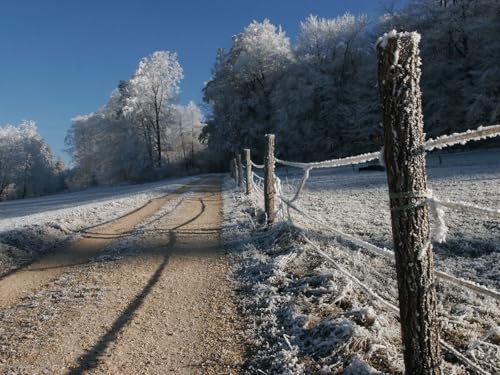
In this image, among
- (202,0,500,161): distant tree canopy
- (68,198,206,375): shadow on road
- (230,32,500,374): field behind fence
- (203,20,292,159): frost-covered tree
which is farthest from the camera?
(203,20,292,159): frost-covered tree

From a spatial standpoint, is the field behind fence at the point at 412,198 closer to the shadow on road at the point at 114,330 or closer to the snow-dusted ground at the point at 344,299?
the snow-dusted ground at the point at 344,299

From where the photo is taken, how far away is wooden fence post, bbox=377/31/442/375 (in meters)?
2.43

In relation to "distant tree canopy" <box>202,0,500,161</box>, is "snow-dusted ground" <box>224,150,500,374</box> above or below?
below

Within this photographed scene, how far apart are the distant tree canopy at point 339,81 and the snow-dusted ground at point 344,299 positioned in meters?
25.5

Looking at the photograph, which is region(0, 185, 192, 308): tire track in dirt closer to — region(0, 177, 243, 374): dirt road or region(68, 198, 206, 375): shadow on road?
region(0, 177, 243, 374): dirt road

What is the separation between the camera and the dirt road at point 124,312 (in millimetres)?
3648

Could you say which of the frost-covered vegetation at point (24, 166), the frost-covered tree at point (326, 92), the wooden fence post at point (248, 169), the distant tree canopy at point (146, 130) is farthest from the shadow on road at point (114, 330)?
the frost-covered vegetation at point (24, 166)

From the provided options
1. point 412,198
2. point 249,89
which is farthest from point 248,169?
point 249,89

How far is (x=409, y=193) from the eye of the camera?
8.27 ft

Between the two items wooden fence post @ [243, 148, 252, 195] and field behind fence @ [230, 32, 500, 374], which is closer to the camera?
field behind fence @ [230, 32, 500, 374]

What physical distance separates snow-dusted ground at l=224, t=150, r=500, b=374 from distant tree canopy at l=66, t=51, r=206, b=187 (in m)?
43.0

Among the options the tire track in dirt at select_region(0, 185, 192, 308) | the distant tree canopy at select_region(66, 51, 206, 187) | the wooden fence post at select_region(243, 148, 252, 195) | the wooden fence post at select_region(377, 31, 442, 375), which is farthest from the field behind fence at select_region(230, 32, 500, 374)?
the distant tree canopy at select_region(66, 51, 206, 187)

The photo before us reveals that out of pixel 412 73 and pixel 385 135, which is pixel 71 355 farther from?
pixel 412 73

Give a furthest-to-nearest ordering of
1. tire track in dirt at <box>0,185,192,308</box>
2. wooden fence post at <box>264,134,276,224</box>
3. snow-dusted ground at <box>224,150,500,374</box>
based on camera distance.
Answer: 1. wooden fence post at <box>264,134,276,224</box>
2. tire track in dirt at <box>0,185,192,308</box>
3. snow-dusted ground at <box>224,150,500,374</box>
